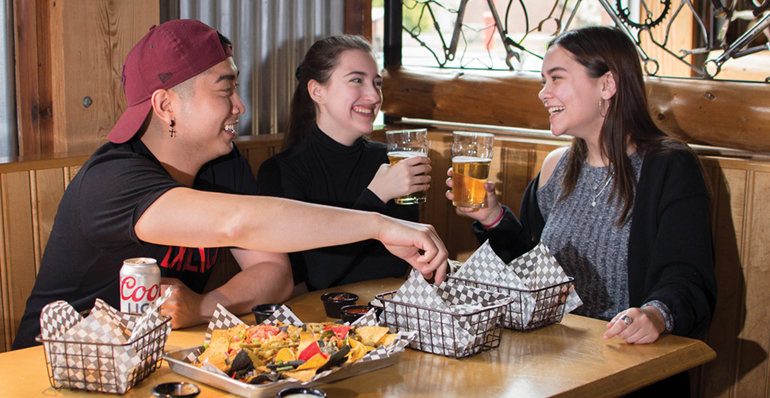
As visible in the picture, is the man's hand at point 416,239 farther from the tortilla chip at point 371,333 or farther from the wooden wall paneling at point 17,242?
the wooden wall paneling at point 17,242

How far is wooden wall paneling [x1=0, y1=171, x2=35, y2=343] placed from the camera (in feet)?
7.27

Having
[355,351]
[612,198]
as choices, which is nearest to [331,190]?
[612,198]

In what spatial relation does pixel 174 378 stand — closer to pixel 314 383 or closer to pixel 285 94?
pixel 314 383

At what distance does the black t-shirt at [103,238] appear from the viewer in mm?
1623

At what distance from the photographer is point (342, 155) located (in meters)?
2.70

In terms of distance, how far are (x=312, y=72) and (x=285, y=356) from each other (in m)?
1.61

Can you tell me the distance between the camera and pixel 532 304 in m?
1.64

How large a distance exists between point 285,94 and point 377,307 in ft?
6.81

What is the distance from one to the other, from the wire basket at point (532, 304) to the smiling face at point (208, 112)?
2.67ft

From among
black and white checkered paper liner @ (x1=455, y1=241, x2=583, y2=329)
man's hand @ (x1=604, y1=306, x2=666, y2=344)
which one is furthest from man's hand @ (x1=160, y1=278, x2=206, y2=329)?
man's hand @ (x1=604, y1=306, x2=666, y2=344)

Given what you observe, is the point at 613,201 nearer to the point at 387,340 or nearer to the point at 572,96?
the point at 572,96

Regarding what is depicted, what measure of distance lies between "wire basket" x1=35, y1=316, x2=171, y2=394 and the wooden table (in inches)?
0.8

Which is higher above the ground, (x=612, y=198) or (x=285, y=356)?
(x=612, y=198)

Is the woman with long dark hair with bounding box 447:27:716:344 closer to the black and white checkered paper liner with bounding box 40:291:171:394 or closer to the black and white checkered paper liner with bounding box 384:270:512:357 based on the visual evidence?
the black and white checkered paper liner with bounding box 384:270:512:357
